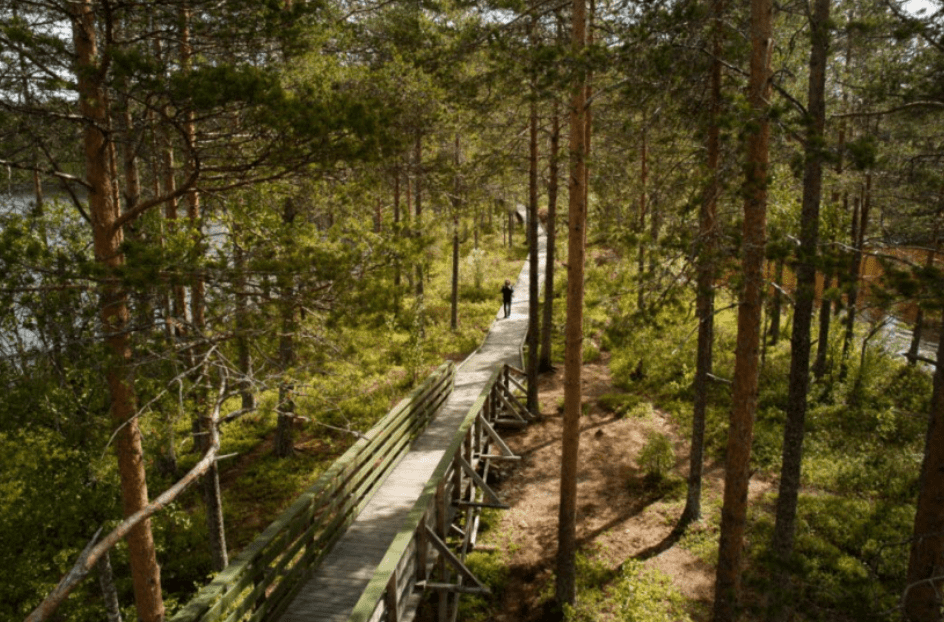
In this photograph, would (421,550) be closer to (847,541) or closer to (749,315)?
(749,315)

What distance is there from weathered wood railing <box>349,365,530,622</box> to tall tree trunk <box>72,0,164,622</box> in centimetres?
246

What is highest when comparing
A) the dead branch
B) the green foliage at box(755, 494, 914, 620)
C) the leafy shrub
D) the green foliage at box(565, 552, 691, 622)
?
the dead branch

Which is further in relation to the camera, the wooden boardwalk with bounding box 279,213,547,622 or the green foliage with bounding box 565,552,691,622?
the green foliage with bounding box 565,552,691,622

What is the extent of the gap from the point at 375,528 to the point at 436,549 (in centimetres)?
92

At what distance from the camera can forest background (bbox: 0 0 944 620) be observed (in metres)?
5.26

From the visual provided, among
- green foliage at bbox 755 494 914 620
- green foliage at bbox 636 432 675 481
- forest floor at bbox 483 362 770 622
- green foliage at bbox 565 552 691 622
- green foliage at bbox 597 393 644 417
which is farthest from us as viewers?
green foliage at bbox 597 393 644 417

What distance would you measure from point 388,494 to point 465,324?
14908mm

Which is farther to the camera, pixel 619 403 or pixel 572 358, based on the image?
pixel 619 403

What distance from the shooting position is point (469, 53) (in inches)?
336

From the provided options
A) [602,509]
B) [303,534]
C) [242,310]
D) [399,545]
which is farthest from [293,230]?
[602,509]

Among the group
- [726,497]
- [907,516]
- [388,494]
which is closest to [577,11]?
[726,497]

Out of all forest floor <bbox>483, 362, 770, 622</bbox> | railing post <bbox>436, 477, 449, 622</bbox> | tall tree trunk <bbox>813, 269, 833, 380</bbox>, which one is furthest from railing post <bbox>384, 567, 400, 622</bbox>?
tall tree trunk <bbox>813, 269, 833, 380</bbox>

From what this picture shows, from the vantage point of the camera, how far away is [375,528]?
7883 mm

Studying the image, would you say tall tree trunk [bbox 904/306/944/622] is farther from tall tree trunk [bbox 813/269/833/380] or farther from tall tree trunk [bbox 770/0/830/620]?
tall tree trunk [bbox 813/269/833/380]
